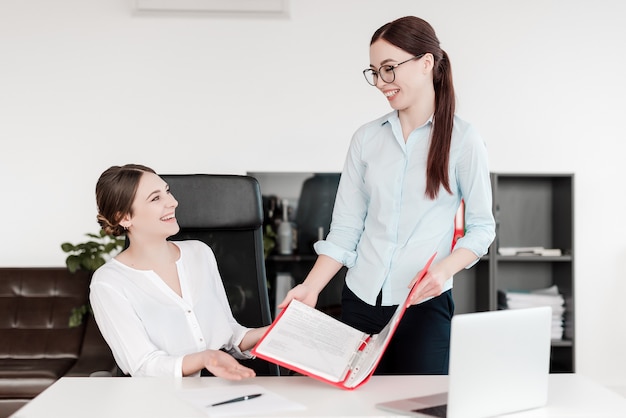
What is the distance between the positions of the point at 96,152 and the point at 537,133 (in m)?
2.43

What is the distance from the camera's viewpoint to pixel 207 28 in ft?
13.2

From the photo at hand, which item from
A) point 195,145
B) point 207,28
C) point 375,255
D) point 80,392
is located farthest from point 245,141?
point 80,392

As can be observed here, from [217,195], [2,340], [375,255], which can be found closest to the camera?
[375,255]

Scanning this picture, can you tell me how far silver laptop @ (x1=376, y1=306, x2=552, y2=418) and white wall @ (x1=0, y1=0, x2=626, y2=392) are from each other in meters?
2.77

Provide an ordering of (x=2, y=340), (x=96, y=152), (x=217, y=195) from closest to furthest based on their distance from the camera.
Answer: (x=217, y=195) < (x=2, y=340) < (x=96, y=152)

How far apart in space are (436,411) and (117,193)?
1.08 metres

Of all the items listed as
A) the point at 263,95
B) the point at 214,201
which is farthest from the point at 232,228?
the point at 263,95

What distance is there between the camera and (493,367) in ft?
4.27

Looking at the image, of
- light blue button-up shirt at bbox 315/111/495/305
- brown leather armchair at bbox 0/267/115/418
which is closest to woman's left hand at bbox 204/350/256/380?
light blue button-up shirt at bbox 315/111/495/305

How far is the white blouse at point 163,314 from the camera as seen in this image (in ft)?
5.73

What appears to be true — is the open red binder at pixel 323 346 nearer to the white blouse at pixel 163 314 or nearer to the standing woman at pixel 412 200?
the standing woman at pixel 412 200

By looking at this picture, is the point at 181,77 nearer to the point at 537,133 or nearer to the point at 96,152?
the point at 96,152

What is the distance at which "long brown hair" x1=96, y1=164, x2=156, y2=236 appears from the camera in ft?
6.53

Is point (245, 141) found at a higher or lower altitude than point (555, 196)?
higher
